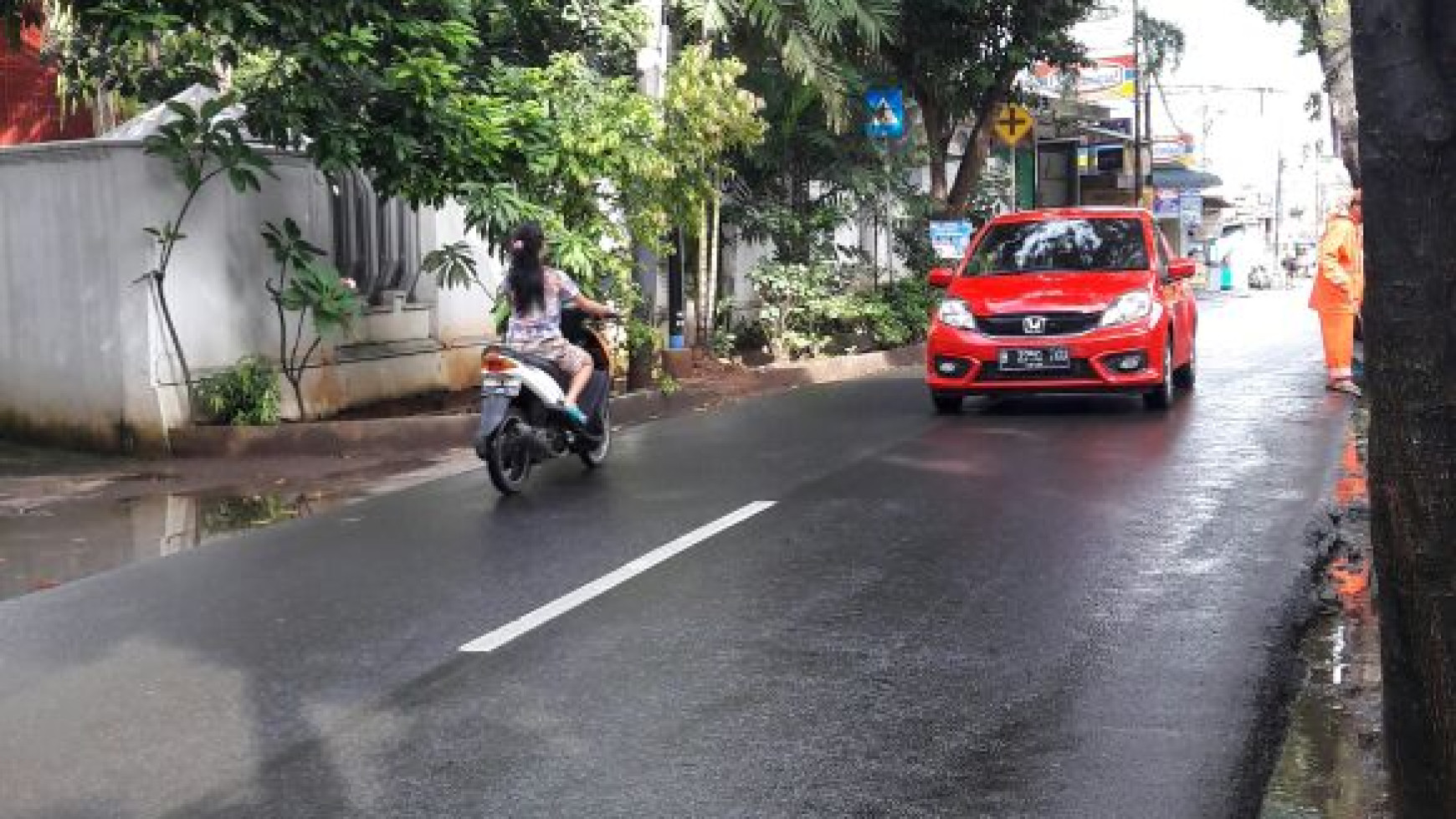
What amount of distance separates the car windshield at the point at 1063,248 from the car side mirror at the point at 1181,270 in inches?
12.4

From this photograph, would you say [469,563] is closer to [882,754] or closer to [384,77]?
[882,754]

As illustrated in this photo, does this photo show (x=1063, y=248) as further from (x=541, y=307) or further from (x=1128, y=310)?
(x=541, y=307)

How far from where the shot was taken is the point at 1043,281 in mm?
14312

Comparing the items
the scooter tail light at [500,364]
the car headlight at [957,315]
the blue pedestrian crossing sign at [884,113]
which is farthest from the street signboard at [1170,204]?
the scooter tail light at [500,364]

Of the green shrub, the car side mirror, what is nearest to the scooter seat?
the green shrub

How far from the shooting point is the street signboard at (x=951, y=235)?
935 inches

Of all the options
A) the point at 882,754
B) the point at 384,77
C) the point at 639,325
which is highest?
the point at 384,77

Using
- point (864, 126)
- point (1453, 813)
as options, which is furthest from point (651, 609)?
point (864, 126)

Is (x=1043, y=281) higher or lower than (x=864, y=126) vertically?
lower

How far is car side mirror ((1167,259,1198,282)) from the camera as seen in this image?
1487 cm

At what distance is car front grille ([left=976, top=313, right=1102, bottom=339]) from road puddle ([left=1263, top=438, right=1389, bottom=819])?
20.2ft

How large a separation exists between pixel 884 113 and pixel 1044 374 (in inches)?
377

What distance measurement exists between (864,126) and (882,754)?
743 inches

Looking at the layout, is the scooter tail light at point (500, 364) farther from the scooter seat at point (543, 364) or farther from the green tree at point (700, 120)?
the green tree at point (700, 120)
